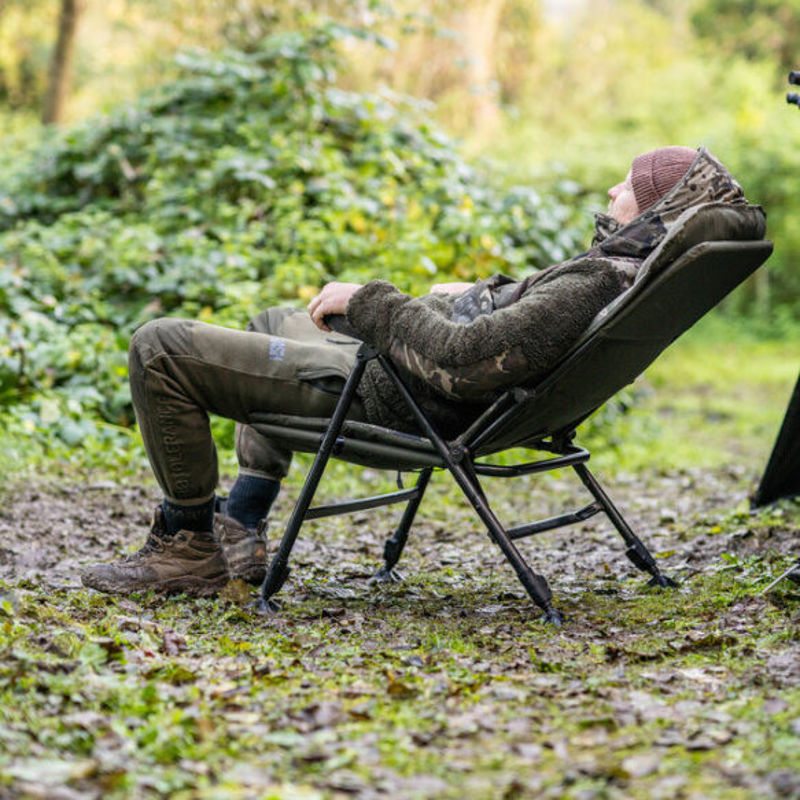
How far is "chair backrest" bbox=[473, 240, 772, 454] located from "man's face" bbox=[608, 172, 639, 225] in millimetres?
393

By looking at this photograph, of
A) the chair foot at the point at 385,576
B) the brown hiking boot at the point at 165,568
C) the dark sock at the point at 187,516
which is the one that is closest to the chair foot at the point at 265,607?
the brown hiking boot at the point at 165,568

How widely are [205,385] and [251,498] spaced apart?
63cm

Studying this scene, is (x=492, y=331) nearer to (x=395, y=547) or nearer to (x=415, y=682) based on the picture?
(x=415, y=682)

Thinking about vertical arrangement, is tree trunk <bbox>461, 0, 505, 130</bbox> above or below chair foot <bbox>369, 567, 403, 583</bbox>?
above

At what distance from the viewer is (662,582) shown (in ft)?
12.7

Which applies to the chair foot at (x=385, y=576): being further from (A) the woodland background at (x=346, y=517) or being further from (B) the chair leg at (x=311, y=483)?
(B) the chair leg at (x=311, y=483)

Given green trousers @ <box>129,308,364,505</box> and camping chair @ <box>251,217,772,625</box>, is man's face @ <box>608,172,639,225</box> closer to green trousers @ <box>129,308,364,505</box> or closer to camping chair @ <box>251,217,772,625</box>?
camping chair @ <box>251,217,772,625</box>

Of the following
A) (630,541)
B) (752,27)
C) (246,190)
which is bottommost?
(630,541)

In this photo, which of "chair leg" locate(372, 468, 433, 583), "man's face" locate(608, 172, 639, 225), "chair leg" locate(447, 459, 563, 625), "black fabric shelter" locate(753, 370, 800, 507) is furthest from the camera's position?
"black fabric shelter" locate(753, 370, 800, 507)

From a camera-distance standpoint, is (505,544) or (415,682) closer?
(415,682)

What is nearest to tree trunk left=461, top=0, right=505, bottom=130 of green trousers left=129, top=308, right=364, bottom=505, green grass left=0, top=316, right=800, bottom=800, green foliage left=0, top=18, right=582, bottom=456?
green foliage left=0, top=18, right=582, bottom=456

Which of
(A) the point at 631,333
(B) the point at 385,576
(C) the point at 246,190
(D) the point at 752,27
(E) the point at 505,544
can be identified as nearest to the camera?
(A) the point at 631,333

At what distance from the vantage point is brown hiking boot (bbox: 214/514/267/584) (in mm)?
3791

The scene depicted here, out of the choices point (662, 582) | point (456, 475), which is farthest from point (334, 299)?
point (662, 582)
